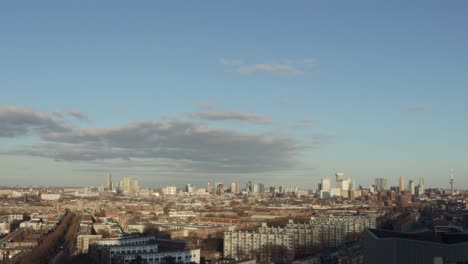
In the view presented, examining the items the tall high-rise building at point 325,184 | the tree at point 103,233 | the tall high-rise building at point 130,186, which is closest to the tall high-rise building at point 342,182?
the tall high-rise building at point 325,184

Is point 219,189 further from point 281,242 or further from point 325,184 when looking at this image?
point 281,242

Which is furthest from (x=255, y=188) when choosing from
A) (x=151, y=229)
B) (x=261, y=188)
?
(x=151, y=229)

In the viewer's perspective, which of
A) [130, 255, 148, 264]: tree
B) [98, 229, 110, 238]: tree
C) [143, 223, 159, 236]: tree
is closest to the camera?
[130, 255, 148, 264]: tree

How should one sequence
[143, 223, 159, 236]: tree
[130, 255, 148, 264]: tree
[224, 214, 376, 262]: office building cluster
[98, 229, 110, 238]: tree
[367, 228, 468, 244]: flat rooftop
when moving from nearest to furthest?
[367, 228, 468, 244]: flat rooftop → [130, 255, 148, 264]: tree → [224, 214, 376, 262]: office building cluster → [98, 229, 110, 238]: tree → [143, 223, 159, 236]: tree

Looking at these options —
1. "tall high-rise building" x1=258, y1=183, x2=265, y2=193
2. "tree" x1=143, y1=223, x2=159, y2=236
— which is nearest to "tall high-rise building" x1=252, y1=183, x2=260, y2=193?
"tall high-rise building" x1=258, y1=183, x2=265, y2=193

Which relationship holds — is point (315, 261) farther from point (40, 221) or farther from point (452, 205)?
point (452, 205)

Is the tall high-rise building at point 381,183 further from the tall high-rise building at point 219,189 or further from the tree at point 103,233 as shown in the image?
the tree at point 103,233

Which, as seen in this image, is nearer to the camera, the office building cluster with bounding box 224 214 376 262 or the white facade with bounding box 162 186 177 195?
the office building cluster with bounding box 224 214 376 262

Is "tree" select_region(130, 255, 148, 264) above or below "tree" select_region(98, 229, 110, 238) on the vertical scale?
above

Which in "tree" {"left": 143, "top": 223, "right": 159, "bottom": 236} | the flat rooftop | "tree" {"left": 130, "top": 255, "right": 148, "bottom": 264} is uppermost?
the flat rooftop

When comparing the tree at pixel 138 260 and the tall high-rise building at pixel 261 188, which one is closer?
the tree at pixel 138 260

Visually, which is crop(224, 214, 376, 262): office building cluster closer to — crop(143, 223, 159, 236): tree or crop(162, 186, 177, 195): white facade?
crop(143, 223, 159, 236): tree

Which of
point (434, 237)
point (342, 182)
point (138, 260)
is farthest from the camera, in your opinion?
point (342, 182)

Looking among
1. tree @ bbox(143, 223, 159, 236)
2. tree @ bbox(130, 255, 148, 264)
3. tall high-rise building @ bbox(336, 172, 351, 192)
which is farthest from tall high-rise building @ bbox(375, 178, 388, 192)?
tree @ bbox(130, 255, 148, 264)
